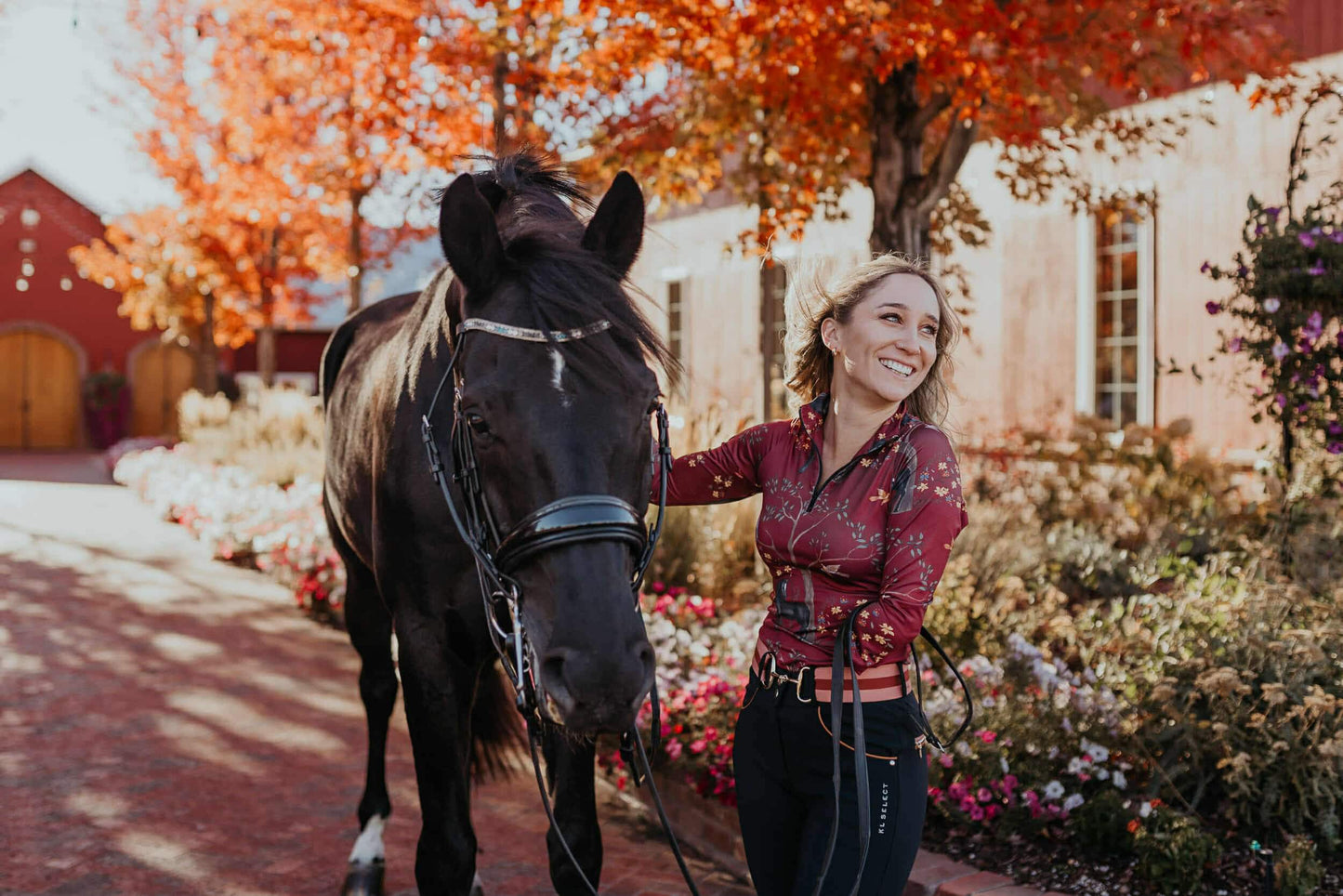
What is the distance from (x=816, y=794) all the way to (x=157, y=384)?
101ft

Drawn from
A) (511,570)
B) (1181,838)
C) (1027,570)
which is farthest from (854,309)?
(1027,570)

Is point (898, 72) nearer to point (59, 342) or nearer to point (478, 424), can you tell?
point (478, 424)

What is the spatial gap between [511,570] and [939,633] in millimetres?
3343

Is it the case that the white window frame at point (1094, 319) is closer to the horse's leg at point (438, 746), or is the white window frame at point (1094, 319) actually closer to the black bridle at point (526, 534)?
the horse's leg at point (438, 746)

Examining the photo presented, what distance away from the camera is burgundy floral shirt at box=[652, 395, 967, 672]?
81.1 inches

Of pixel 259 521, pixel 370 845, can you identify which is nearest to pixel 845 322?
pixel 370 845

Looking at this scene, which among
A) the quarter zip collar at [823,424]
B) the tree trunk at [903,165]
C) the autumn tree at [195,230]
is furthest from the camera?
the autumn tree at [195,230]

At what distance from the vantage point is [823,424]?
242cm

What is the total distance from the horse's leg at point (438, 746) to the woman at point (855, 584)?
0.83m

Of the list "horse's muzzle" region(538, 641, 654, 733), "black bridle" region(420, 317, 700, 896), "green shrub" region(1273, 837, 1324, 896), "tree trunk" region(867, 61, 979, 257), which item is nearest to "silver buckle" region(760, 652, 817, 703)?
"black bridle" region(420, 317, 700, 896)

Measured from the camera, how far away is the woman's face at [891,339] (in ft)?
7.28

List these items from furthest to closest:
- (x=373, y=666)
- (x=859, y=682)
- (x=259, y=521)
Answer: (x=259, y=521) → (x=373, y=666) → (x=859, y=682)

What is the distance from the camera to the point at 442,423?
2.47 metres

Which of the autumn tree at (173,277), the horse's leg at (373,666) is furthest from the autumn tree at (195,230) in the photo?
the horse's leg at (373,666)
